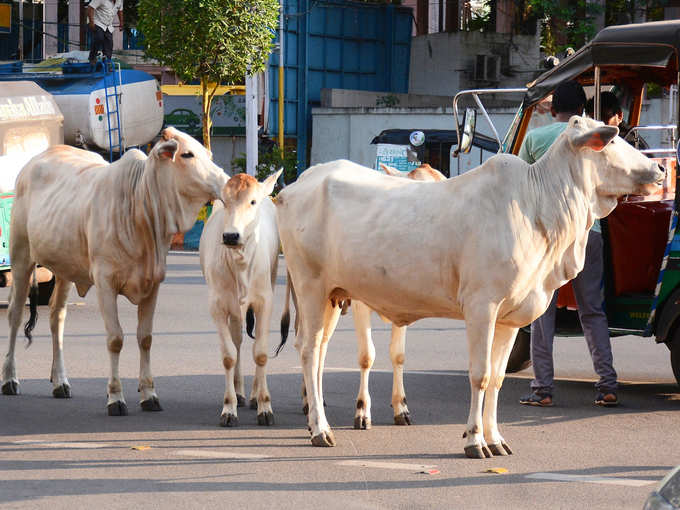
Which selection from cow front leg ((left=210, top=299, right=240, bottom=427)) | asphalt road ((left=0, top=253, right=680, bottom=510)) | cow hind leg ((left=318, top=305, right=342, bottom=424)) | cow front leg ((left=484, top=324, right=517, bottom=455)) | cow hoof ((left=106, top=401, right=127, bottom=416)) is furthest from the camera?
cow hoof ((left=106, top=401, right=127, bottom=416))

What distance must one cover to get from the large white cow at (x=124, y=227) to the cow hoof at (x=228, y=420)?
81 centimetres

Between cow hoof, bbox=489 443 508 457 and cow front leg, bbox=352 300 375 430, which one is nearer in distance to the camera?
cow hoof, bbox=489 443 508 457

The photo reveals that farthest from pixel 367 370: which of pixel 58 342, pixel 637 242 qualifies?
pixel 58 342

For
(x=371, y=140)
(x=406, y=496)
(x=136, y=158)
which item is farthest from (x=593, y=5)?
(x=406, y=496)

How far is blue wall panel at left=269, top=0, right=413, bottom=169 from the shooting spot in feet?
106

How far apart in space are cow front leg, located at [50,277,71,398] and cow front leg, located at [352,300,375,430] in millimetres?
2524

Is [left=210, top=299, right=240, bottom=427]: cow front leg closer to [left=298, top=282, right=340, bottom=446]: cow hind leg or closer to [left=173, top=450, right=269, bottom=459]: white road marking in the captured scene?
[left=298, top=282, right=340, bottom=446]: cow hind leg

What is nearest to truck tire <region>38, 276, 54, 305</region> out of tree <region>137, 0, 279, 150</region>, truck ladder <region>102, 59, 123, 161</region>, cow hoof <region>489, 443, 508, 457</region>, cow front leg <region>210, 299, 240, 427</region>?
truck ladder <region>102, 59, 123, 161</region>

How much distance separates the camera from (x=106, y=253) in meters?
9.02

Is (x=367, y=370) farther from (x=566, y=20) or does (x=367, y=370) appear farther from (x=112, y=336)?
(x=566, y=20)

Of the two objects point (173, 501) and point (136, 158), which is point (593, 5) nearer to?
point (136, 158)

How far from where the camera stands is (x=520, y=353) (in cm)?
1070

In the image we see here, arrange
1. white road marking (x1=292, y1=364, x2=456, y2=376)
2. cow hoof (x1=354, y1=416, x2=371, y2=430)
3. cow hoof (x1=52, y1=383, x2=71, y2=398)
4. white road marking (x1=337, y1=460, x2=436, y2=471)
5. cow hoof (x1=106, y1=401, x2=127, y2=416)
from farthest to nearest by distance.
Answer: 1. white road marking (x1=292, y1=364, x2=456, y2=376)
2. cow hoof (x1=52, y1=383, x2=71, y2=398)
3. cow hoof (x1=106, y1=401, x2=127, y2=416)
4. cow hoof (x1=354, y1=416, x2=371, y2=430)
5. white road marking (x1=337, y1=460, x2=436, y2=471)

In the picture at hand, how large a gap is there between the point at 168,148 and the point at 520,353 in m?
3.80
